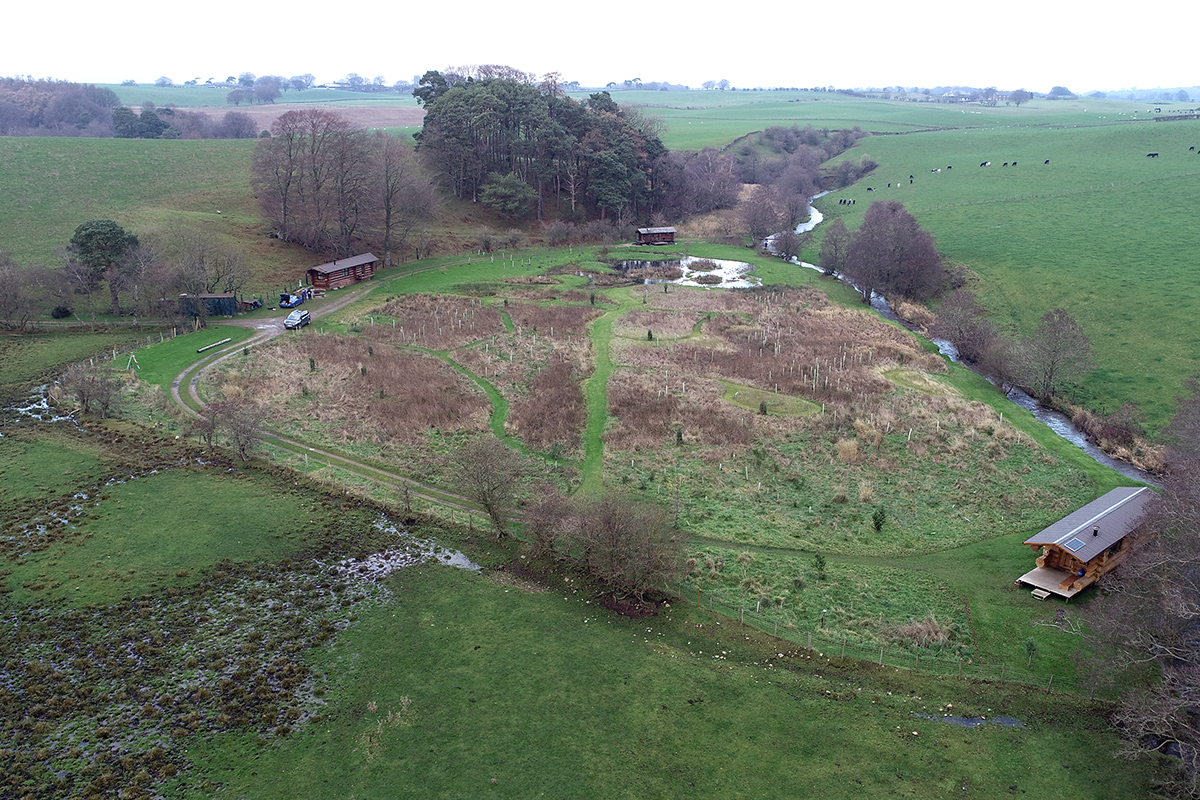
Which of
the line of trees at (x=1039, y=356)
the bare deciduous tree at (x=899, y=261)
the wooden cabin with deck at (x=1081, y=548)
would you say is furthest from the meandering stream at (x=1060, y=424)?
the wooden cabin with deck at (x=1081, y=548)

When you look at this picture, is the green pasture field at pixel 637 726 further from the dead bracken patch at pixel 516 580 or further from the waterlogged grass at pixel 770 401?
the waterlogged grass at pixel 770 401

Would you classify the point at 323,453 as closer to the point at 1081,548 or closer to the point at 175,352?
the point at 175,352

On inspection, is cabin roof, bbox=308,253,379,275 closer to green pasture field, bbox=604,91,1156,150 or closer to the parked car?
the parked car

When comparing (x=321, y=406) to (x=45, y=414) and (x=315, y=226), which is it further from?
(x=315, y=226)

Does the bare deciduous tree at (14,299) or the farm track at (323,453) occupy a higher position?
the bare deciduous tree at (14,299)

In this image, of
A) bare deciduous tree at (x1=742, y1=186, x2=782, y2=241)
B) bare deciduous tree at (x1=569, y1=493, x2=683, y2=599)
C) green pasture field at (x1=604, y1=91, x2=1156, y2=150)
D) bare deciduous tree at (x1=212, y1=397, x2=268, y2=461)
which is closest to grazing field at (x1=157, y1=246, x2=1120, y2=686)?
bare deciduous tree at (x1=569, y1=493, x2=683, y2=599)

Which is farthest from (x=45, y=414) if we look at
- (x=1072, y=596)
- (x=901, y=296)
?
(x=901, y=296)

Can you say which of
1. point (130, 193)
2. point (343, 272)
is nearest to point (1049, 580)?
point (343, 272)
